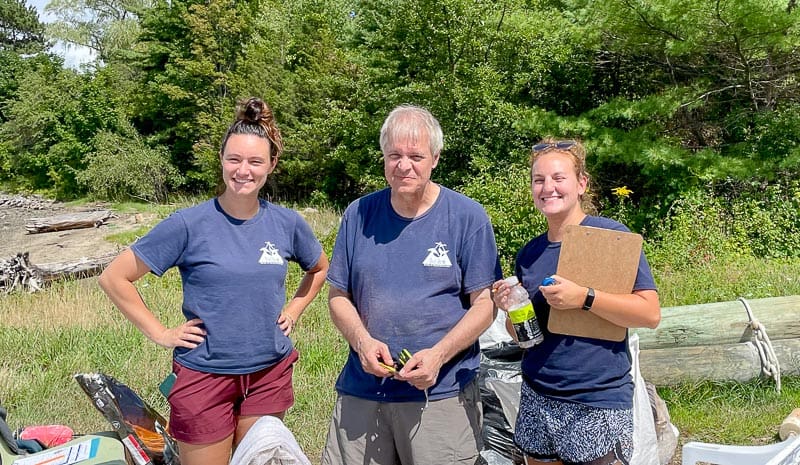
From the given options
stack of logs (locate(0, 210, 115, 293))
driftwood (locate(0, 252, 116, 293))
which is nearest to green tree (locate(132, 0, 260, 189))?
stack of logs (locate(0, 210, 115, 293))

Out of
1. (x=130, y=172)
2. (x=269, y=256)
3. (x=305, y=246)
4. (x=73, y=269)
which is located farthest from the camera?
(x=130, y=172)

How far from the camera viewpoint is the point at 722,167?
32.5ft

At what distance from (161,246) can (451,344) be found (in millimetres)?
1233

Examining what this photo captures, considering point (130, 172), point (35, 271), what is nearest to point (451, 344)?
point (35, 271)

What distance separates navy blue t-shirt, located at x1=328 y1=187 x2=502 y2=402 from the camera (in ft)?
7.77

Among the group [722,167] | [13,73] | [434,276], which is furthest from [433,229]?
[13,73]

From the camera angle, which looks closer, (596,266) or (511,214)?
(596,266)

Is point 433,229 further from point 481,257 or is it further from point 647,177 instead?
point 647,177

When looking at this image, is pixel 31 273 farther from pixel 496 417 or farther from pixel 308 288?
pixel 496 417

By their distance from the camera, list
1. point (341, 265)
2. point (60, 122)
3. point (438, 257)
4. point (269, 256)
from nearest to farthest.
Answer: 1. point (438, 257)
2. point (341, 265)
3. point (269, 256)
4. point (60, 122)

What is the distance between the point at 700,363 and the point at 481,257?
283 cm

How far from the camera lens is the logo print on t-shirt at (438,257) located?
2.37 metres

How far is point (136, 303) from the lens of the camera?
270cm

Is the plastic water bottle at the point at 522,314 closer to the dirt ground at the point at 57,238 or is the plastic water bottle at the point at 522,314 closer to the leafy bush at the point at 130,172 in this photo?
the dirt ground at the point at 57,238
